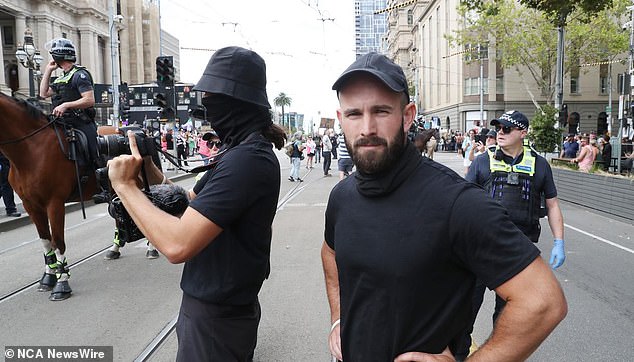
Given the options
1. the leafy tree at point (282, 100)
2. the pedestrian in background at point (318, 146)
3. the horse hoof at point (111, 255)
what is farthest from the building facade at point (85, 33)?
the horse hoof at point (111, 255)

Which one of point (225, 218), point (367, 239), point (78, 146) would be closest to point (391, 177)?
point (367, 239)

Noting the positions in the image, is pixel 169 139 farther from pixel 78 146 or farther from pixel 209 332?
pixel 209 332

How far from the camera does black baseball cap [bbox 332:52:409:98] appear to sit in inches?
68.3

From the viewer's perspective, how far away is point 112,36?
22.4 m

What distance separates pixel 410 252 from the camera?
5.30 feet

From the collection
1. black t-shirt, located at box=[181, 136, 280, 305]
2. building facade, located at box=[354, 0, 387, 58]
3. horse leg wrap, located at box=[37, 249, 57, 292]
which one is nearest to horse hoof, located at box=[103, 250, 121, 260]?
horse leg wrap, located at box=[37, 249, 57, 292]

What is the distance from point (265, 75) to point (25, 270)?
630 centimetres

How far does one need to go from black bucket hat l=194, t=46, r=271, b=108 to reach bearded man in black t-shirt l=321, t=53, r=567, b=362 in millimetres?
710

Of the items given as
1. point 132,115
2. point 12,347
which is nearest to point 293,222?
point 12,347

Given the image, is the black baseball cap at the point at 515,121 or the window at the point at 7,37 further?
the window at the point at 7,37

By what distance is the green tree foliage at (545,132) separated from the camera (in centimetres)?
1728

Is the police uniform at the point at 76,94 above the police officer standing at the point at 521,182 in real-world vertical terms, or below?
above

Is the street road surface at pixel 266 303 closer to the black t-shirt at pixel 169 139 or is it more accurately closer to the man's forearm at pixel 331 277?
the man's forearm at pixel 331 277

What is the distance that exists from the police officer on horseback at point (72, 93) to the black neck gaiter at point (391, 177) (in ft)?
18.4
